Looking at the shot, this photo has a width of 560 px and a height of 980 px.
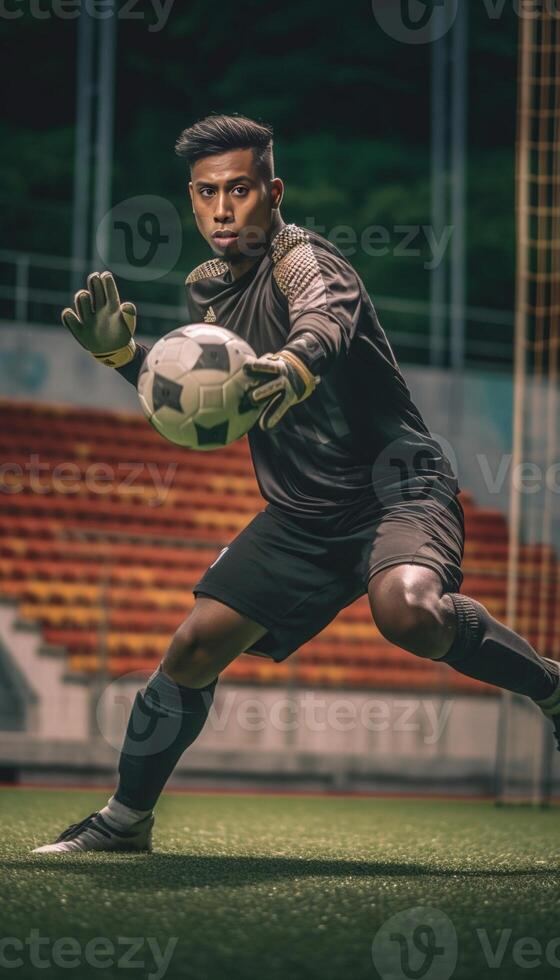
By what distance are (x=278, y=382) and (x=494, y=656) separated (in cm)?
92

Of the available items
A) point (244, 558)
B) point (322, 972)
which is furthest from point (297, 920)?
point (244, 558)

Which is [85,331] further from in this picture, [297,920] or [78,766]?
[78,766]

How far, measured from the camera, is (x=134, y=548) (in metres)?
9.23

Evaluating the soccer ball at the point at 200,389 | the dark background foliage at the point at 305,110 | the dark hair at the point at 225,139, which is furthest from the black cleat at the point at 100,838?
the dark background foliage at the point at 305,110

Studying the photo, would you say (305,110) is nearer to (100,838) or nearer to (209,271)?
(209,271)

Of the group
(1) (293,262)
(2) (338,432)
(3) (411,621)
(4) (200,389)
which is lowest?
(3) (411,621)

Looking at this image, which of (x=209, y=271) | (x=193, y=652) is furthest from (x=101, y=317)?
(x=193, y=652)

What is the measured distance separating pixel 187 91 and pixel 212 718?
1196 centimetres

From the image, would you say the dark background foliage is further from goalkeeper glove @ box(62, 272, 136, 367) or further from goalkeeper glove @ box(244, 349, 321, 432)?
goalkeeper glove @ box(244, 349, 321, 432)

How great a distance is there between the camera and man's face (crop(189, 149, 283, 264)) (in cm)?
317

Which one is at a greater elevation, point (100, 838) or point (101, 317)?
point (101, 317)

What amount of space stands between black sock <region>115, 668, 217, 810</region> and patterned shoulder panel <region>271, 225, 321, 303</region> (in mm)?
999

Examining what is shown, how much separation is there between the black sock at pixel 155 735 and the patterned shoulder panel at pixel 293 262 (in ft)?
3.28

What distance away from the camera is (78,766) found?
7656mm
